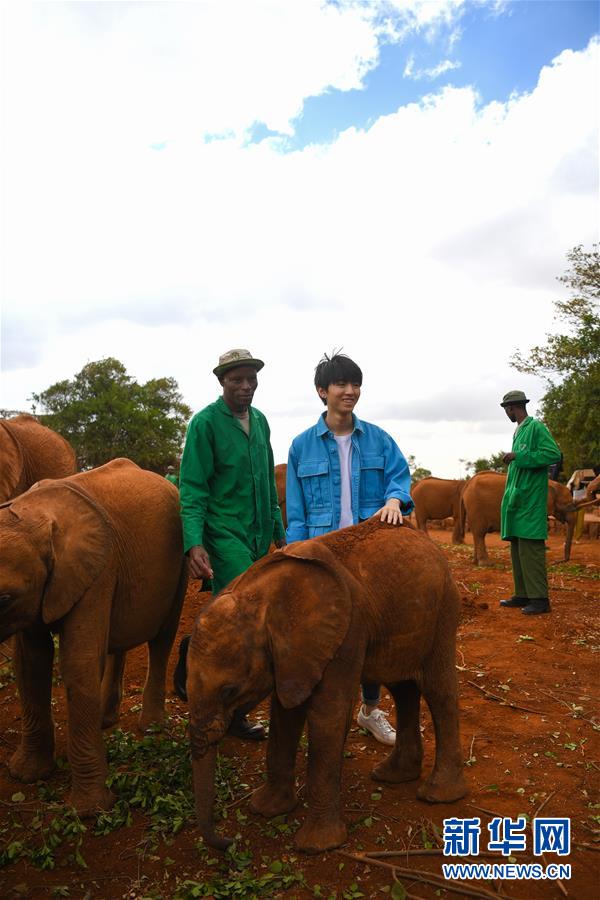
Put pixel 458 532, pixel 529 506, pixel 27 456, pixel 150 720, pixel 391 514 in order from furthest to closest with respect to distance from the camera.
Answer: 1. pixel 458 532
2. pixel 529 506
3. pixel 27 456
4. pixel 150 720
5. pixel 391 514

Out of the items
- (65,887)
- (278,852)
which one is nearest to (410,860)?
(278,852)

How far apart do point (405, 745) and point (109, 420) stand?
94.4 feet

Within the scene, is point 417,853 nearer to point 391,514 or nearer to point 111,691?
point 391,514

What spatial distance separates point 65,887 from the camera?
3301 mm

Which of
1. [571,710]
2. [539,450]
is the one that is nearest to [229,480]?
[571,710]

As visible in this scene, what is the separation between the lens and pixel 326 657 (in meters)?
3.36

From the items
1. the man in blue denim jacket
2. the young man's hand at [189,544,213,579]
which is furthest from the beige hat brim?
the young man's hand at [189,544,213,579]

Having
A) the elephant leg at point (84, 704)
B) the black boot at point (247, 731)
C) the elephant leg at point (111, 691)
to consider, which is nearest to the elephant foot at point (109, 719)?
the elephant leg at point (111, 691)

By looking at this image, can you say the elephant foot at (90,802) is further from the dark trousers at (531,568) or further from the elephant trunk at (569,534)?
the elephant trunk at (569,534)

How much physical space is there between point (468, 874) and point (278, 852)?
3.00 feet

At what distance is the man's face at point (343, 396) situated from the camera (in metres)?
4.43

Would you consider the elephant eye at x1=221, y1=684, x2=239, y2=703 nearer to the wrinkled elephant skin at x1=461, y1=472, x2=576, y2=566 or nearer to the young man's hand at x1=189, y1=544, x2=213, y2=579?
the young man's hand at x1=189, y1=544, x2=213, y2=579

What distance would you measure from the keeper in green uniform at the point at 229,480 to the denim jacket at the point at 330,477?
0.44m

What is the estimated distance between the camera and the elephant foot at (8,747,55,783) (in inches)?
171
